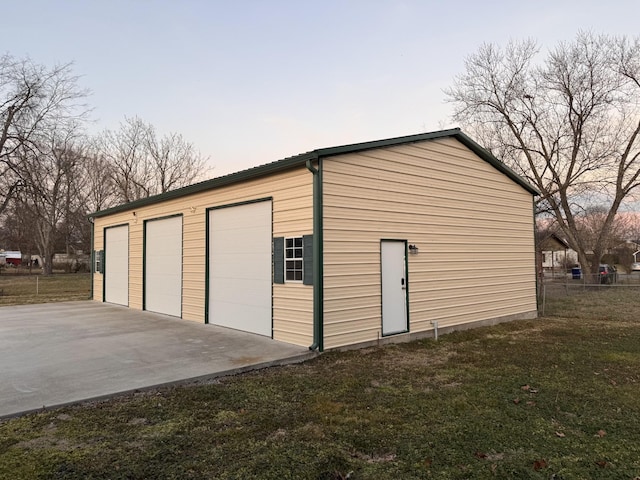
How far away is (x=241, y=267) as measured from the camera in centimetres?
848

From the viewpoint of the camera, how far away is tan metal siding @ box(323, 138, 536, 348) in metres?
6.91

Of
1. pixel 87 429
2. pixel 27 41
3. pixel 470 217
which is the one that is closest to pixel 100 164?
pixel 27 41

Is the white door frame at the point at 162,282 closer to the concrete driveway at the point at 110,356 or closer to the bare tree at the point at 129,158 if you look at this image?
the concrete driveway at the point at 110,356

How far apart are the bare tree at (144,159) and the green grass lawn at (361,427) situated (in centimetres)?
2889

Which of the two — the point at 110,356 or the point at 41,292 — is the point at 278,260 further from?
the point at 41,292

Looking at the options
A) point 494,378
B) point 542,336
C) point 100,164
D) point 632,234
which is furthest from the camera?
point 632,234

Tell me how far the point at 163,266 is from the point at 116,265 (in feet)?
13.1

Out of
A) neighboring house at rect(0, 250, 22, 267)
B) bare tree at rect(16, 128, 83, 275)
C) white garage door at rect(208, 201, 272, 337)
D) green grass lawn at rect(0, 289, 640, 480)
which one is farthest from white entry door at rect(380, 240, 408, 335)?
neighboring house at rect(0, 250, 22, 267)

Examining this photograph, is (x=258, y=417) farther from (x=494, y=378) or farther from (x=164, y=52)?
(x=164, y=52)

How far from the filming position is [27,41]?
1170 cm

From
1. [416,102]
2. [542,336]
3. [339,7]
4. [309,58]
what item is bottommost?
[542,336]

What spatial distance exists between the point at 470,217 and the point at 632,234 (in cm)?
5639

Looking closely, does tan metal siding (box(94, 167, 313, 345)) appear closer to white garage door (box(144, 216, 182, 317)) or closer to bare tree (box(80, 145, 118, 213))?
white garage door (box(144, 216, 182, 317))

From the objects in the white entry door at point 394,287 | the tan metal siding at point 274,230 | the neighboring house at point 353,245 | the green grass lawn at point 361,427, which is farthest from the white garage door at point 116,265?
the green grass lawn at point 361,427
